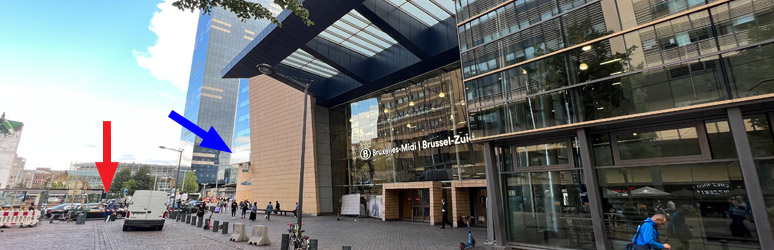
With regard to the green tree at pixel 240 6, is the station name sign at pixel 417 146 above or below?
below

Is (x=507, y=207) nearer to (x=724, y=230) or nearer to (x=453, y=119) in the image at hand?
(x=724, y=230)

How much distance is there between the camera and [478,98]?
12711mm

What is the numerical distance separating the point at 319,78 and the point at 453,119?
1361cm

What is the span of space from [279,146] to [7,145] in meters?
59.4

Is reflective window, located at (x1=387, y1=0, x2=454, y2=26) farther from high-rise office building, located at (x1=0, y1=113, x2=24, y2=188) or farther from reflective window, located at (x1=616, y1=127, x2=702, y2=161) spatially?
high-rise office building, located at (x1=0, y1=113, x2=24, y2=188)

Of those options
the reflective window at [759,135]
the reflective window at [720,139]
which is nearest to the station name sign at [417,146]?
the reflective window at [720,139]

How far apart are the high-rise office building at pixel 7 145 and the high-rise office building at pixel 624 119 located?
78.5 m

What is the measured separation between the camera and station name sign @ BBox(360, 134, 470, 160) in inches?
804

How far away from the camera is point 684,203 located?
8562mm

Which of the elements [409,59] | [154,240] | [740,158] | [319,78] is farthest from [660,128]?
[319,78]

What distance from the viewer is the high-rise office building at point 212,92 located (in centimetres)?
11732

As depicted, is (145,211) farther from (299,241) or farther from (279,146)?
(279,146)

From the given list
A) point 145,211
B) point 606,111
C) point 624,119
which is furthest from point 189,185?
point 624,119

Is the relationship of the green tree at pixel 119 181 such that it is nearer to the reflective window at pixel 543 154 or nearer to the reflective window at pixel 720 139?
the reflective window at pixel 543 154
